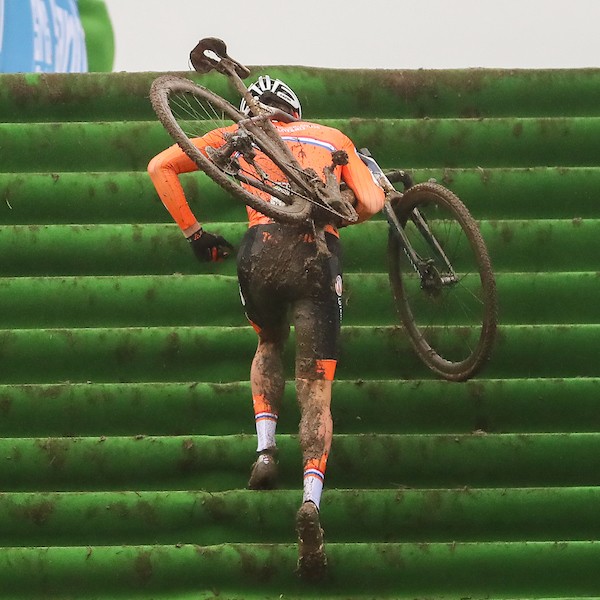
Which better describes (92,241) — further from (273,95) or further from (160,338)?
(273,95)

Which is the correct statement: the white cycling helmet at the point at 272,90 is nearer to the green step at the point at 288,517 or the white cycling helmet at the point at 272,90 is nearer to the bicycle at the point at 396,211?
the bicycle at the point at 396,211

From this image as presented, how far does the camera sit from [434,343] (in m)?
4.93

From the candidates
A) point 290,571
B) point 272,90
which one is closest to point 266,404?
point 290,571

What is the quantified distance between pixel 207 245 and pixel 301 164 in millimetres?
361

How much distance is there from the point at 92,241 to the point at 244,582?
153 cm

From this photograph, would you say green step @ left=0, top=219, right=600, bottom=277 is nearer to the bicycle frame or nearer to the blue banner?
the bicycle frame

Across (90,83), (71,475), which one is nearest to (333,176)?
(71,475)

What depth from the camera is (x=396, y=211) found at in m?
4.73

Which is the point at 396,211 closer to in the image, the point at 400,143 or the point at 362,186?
the point at 362,186

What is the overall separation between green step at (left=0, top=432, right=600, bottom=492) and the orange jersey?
2.30 feet

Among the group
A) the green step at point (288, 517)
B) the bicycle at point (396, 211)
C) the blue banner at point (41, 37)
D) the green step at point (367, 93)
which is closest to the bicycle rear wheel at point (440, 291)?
the bicycle at point (396, 211)

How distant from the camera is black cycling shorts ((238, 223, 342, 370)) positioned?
4.24m

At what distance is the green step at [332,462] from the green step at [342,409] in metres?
0.14

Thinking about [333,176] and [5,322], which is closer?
[333,176]
